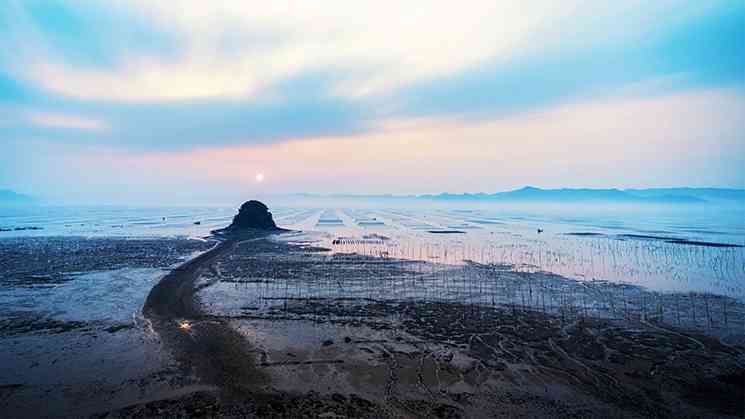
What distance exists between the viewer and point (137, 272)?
35125 millimetres

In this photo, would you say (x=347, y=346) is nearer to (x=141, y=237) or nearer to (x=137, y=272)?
(x=137, y=272)

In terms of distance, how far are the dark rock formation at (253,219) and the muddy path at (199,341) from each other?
47.8 metres

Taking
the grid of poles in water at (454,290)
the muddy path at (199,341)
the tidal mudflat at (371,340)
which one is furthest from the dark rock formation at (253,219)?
the muddy path at (199,341)

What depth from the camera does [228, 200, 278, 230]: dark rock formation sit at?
3059 inches

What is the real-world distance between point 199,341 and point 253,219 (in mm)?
62850

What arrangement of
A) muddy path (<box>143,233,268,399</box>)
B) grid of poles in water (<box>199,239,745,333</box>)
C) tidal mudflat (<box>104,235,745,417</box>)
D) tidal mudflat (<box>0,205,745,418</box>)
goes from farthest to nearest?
grid of poles in water (<box>199,239,745,333</box>), muddy path (<box>143,233,268,399</box>), tidal mudflat (<box>0,205,745,418</box>), tidal mudflat (<box>104,235,745,417</box>)

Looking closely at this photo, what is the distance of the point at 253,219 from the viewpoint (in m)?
78.6

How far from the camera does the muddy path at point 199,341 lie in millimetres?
14647

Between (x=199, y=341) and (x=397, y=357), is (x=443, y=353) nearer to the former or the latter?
(x=397, y=357)

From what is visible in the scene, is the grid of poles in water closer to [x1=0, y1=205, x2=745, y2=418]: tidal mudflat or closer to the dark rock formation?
[x1=0, y1=205, x2=745, y2=418]: tidal mudflat

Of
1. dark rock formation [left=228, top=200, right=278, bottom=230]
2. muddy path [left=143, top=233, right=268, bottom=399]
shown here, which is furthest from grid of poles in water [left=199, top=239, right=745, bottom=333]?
dark rock formation [left=228, top=200, right=278, bottom=230]

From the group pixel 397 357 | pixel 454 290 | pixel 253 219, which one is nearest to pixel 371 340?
pixel 397 357

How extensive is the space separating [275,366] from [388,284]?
53.1 feet

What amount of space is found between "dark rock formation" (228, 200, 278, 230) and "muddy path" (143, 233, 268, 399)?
47832 millimetres
